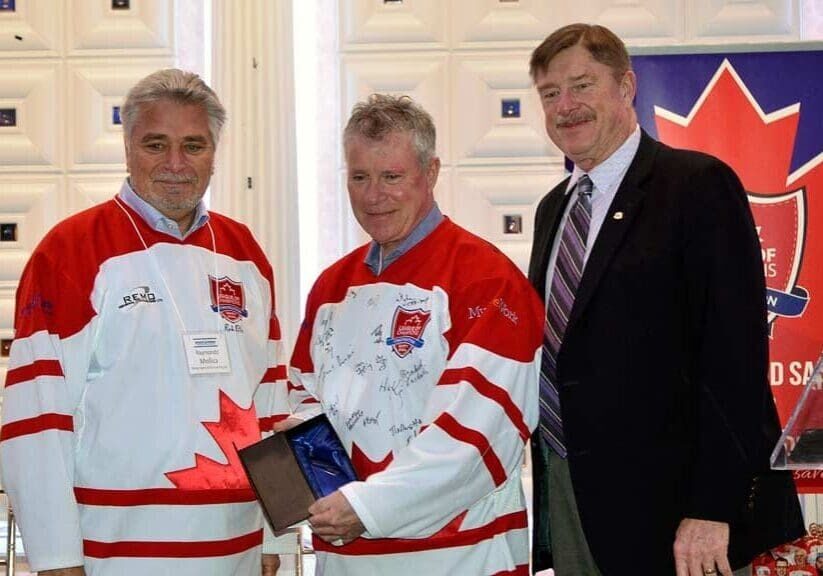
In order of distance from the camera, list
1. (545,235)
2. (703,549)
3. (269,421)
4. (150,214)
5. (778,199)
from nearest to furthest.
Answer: (703,549) < (150,214) < (545,235) < (269,421) < (778,199)

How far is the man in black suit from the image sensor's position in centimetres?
295

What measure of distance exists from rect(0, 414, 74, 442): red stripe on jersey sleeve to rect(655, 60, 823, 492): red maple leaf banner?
9.92 ft

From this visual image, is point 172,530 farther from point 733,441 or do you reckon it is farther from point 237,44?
point 237,44

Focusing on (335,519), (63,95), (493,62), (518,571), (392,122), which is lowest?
(518,571)

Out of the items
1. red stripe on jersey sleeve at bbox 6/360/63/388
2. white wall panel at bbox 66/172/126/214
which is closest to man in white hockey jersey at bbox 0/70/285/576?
red stripe on jersey sleeve at bbox 6/360/63/388

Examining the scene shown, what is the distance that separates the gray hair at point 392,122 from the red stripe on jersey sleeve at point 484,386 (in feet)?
2.12

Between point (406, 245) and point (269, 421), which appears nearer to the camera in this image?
point (406, 245)

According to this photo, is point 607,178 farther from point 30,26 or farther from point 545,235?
point 30,26

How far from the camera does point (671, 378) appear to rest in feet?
10.1

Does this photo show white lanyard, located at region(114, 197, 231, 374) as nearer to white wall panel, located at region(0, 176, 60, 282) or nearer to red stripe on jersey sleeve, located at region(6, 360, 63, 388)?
red stripe on jersey sleeve, located at region(6, 360, 63, 388)

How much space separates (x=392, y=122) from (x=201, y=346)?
851 mm

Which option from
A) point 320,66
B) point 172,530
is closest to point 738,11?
point 320,66

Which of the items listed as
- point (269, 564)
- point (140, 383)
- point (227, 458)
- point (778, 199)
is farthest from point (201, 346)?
point (778, 199)

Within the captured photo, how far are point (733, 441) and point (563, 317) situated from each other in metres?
0.59
